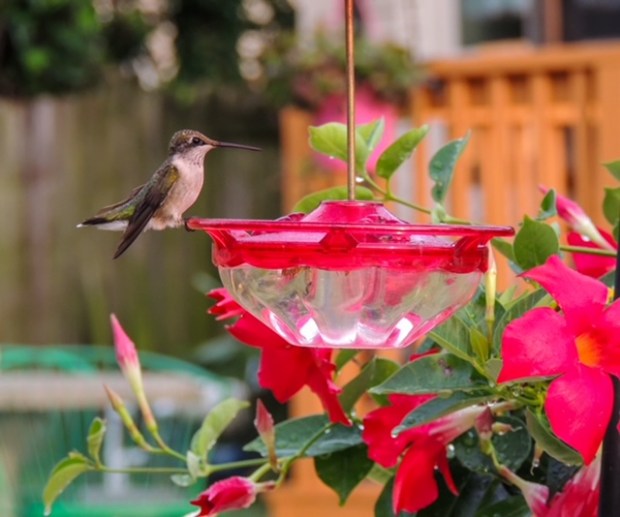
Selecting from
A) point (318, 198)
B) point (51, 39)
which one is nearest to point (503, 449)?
point (318, 198)

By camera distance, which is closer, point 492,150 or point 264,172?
point 492,150

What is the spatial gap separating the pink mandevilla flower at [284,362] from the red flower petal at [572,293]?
0.24 meters

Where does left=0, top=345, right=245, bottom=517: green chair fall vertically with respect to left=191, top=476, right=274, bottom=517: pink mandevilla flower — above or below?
below

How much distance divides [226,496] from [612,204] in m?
0.42

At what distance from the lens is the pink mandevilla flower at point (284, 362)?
3.52 ft

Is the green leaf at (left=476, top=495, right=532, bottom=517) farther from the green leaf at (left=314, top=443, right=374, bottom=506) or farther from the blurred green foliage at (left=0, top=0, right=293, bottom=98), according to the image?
the blurred green foliage at (left=0, top=0, right=293, bottom=98)

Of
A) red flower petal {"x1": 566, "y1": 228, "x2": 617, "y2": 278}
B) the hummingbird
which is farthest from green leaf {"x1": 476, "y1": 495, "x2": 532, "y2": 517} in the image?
the hummingbird

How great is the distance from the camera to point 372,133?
4.13ft

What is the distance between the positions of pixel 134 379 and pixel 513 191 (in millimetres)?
3612

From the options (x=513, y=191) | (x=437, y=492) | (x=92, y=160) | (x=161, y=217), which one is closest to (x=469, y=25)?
(x=513, y=191)

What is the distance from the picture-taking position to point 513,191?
471 centimetres

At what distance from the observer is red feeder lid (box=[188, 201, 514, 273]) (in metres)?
0.88

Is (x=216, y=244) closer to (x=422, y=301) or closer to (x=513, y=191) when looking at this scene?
(x=422, y=301)

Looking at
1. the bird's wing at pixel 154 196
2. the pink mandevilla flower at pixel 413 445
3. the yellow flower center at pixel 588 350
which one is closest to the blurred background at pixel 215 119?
the bird's wing at pixel 154 196
